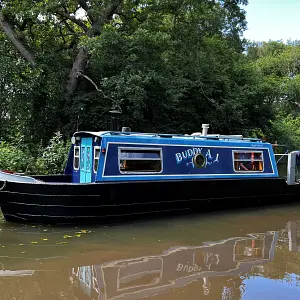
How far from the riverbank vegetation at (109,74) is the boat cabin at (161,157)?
10.1 feet

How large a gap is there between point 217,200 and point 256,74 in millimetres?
11631

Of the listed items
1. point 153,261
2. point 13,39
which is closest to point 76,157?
point 153,261

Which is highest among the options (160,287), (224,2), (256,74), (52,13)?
(224,2)

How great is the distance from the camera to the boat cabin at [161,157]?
25.5 ft

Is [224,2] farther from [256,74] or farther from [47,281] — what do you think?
[47,281]

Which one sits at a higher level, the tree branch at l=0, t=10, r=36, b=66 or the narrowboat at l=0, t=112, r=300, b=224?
the tree branch at l=0, t=10, r=36, b=66

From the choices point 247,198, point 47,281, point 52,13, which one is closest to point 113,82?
point 52,13

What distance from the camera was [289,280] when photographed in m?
4.93

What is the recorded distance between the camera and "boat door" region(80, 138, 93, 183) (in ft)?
26.7

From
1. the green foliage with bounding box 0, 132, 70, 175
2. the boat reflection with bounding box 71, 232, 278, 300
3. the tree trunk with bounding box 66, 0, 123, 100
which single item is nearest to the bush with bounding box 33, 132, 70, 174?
the green foliage with bounding box 0, 132, 70, 175

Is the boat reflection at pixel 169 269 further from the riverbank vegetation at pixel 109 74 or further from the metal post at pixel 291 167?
the riverbank vegetation at pixel 109 74

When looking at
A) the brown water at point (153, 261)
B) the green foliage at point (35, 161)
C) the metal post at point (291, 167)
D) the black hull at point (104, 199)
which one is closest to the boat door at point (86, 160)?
the black hull at point (104, 199)

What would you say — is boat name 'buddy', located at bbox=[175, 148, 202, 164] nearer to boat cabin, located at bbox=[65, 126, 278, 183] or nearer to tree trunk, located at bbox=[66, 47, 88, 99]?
boat cabin, located at bbox=[65, 126, 278, 183]

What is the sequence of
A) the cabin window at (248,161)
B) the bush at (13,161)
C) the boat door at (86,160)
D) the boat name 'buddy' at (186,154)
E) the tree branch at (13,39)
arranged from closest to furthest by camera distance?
the boat door at (86,160) → the boat name 'buddy' at (186,154) → the cabin window at (248,161) → the bush at (13,161) → the tree branch at (13,39)
